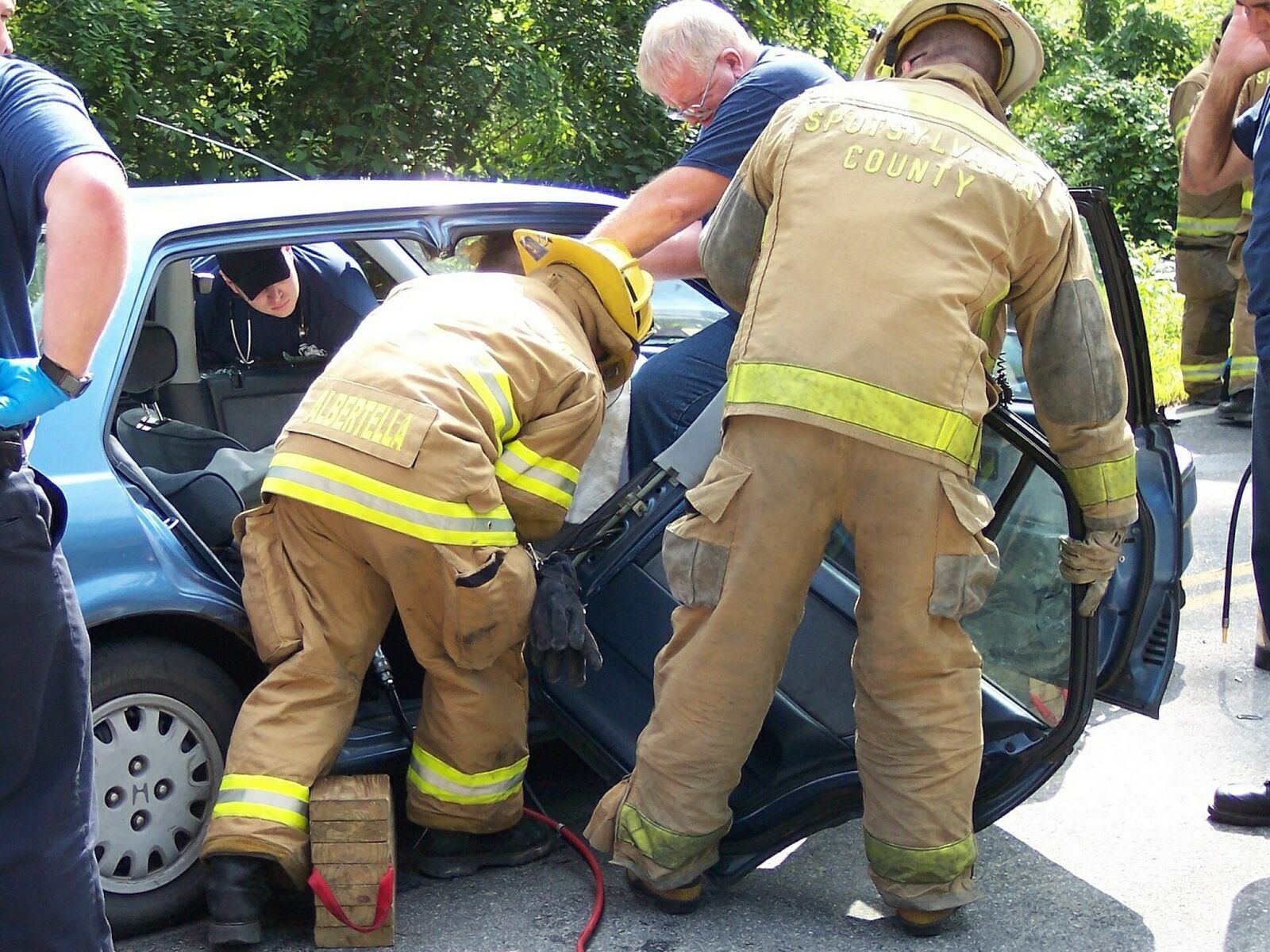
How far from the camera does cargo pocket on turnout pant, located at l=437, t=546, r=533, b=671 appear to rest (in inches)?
109

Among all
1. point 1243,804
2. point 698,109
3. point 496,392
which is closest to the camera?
point 496,392

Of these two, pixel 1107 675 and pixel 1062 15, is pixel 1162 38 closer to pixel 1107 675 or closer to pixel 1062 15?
pixel 1062 15

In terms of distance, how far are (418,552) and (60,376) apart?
36.6 inches

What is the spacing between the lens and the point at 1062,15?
86.6 feet

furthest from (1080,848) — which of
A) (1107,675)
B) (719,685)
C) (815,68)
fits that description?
(815,68)

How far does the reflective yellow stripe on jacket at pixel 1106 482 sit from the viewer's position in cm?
284

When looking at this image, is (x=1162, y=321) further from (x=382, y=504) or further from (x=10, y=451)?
(x=10, y=451)

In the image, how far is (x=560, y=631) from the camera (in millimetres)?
2869

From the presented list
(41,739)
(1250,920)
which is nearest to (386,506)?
(41,739)

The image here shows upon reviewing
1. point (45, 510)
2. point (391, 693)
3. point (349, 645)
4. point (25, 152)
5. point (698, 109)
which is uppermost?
point (25, 152)

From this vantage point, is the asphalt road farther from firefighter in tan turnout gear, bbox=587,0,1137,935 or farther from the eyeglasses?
the eyeglasses

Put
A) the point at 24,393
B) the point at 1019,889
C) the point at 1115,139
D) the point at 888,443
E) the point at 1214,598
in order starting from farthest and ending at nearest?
the point at 1115,139
the point at 1214,598
the point at 1019,889
the point at 888,443
the point at 24,393

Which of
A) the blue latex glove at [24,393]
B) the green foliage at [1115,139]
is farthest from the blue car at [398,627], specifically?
the green foliage at [1115,139]

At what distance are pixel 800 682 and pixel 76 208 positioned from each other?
5.83 ft
